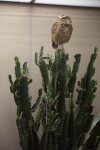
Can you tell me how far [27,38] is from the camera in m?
2.62

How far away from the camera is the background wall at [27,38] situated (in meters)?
2.58

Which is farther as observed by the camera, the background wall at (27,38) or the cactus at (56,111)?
the background wall at (27,38)

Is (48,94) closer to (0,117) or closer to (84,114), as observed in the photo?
(84,114)

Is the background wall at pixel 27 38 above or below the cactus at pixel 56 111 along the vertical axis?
above

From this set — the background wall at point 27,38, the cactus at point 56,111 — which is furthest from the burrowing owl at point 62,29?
the background wall at point 27,38

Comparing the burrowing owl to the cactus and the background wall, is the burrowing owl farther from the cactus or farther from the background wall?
the background wall

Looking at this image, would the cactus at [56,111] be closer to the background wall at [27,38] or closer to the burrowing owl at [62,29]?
the burrowing owl at [62,29]

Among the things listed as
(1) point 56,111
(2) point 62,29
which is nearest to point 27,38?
(2) point 62,29

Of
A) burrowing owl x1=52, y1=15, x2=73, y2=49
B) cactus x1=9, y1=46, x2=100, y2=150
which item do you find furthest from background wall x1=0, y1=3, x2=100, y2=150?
burrowing owl x1=52, y1=15, x2=73, y2=49

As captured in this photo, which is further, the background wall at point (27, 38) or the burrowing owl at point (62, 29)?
the background wall at point (27, 38)

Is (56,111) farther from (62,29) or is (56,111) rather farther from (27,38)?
(27,38)

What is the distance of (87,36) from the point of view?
273 cm

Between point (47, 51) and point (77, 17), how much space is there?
48cm

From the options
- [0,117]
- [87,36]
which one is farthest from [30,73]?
[87,36]
